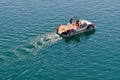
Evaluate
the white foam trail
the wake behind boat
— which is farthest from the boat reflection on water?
the white foam trail

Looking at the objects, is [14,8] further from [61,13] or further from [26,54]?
[26,54]

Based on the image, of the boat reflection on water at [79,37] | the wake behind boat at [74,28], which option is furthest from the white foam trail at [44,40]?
the boat reflection on water at [79,37]

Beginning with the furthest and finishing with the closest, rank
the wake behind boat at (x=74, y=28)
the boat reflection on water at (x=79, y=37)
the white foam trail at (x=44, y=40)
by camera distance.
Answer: the wake behind boat at (x=74, y=28)
the boat reflection on water at (x=79, y=37)
the white foam trail at (x=44, y=40)

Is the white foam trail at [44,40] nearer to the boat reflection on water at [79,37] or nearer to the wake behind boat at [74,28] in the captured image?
the wake behind boat at [74,28]

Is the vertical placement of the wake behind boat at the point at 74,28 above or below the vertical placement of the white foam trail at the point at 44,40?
above

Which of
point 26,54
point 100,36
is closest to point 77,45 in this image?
point 100,36

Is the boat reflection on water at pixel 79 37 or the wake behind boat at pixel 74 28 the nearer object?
the boat reflection on water at pixel 79 37
